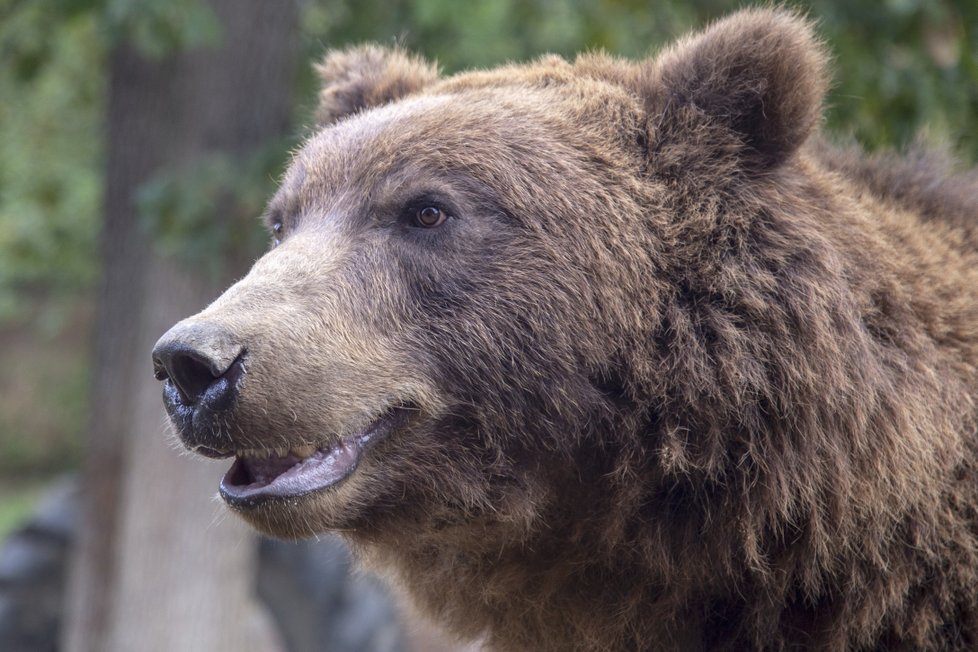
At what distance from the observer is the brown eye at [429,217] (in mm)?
3023

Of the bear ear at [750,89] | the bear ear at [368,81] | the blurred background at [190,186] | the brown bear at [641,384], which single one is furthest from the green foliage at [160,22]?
the bear ear at [750,89]

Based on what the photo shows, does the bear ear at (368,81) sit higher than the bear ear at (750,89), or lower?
lower

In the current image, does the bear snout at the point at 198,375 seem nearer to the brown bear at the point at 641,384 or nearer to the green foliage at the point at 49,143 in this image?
the brown bear at the point at 641,384

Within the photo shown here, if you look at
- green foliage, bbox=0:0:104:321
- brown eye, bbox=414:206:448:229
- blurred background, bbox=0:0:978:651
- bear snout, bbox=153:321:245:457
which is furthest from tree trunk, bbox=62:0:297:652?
bear snout, bbox=153:321:245:457

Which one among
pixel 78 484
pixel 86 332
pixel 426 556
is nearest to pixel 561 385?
pixel 426 556

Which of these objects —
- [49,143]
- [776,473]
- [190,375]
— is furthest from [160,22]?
[49,143]

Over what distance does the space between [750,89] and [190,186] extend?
13.6 ft

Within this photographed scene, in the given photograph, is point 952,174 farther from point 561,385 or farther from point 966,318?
point 561,385

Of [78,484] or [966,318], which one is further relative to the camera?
[78,484]

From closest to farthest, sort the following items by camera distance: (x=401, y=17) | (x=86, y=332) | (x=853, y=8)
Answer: (x=853, y=8) → (x=401, y=17) → (x=86, y=332)

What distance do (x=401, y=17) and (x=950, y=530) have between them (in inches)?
202

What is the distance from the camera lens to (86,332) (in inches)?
738

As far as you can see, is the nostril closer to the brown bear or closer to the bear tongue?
the brown bear

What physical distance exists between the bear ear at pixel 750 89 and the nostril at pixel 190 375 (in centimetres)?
137
